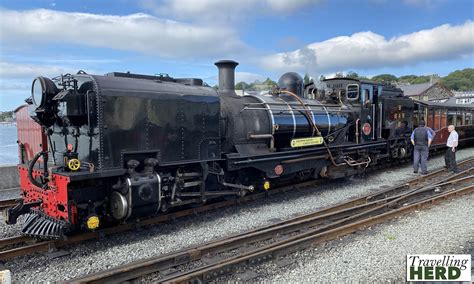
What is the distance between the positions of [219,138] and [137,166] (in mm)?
1955

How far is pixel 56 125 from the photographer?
22.1 feet

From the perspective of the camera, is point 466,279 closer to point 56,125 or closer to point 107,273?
point 107,273

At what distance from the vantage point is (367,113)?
12234 millimetres

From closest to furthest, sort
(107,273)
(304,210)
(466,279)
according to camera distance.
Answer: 1. (466,279)
2. (107,273)
3. (304,210)

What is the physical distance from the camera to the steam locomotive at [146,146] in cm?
594

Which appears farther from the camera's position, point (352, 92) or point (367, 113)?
point (367, 113)

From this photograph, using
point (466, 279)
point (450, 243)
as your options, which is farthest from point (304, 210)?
point (466, 279)

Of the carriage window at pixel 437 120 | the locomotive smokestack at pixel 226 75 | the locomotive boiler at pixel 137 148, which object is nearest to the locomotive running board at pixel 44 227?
the locomotive boiler at pixel 137 148

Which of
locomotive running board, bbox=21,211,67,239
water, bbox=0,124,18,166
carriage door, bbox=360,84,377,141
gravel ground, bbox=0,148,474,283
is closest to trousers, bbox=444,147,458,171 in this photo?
carriage door, bbox=360,84,377,141

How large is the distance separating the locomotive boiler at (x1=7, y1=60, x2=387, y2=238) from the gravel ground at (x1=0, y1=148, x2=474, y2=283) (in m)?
0.43

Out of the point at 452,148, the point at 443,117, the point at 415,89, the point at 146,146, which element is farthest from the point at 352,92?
the point at 415,89

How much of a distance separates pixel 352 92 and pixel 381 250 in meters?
7.11

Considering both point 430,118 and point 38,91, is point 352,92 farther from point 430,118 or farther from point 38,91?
point 38,91

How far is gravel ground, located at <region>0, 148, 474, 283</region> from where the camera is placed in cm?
534
